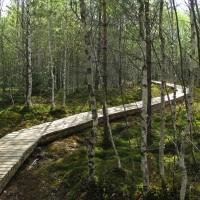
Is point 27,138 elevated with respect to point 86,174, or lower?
elevated

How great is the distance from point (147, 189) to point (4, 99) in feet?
50.6

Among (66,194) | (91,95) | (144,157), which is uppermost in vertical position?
(91,95)

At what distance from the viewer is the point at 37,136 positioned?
8.91 metres

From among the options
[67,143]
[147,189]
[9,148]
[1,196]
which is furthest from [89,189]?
[67,143]

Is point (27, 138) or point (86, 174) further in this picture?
point (27, 138)

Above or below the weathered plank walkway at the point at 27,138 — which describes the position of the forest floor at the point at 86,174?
below

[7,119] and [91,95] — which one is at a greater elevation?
[91,95]

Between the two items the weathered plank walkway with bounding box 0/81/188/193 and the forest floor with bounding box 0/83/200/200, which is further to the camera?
the weathered plank walkway with bounding box 0/81/188/193

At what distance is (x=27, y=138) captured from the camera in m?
8.67

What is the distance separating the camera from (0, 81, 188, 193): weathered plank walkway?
246 inches

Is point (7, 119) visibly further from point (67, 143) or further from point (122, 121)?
point (122, 121)

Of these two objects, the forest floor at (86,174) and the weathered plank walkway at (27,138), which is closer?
the forest floor at (86,174)

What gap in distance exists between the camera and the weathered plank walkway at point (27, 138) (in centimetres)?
624

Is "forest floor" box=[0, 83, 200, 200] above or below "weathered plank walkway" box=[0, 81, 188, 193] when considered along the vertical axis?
below
